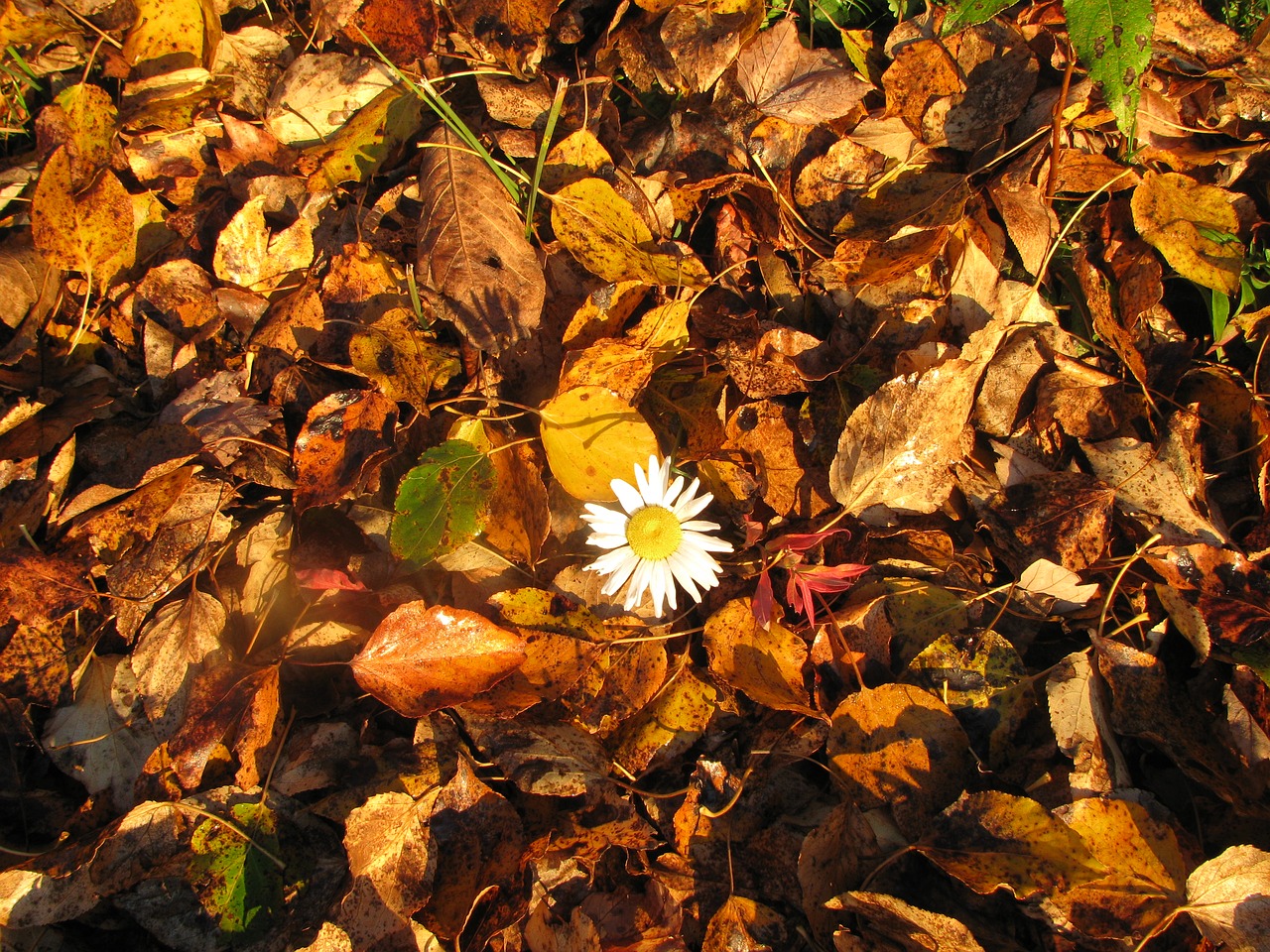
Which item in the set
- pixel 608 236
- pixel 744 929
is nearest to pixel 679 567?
pixel 744 929

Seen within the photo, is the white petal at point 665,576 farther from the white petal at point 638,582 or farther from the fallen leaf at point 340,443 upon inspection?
the fallen leaf at point 340,443

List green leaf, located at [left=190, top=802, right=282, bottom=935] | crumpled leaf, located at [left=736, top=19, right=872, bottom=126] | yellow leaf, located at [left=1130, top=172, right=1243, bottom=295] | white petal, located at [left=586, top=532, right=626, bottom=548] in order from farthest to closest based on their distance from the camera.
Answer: crumpled leaf, located at [left=736, top=19, right=872, bottom=126]
yellow leaf, located at [left=1130, top=172, right=1243, bottom=295]
white petal, located at [left=586, top=532, right=626, bottom=548]
green leaf, located at [left=190, top=802, right=282, bottom=935]

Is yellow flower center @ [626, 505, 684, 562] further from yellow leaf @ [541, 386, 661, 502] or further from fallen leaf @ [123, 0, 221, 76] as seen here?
fallen leaf @ [123, 0, 221, 76]

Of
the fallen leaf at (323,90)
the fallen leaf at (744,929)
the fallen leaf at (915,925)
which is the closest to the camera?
the fallen leaf at (915,925)

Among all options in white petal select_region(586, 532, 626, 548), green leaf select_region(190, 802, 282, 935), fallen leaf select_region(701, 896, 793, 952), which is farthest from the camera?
white petal select_region(586, 532, 626, 548)

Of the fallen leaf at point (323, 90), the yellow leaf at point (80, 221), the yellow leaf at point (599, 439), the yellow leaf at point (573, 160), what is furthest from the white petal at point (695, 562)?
the yellow leaf at point (80, 221)

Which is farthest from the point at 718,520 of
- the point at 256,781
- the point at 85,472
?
the point at 85,472

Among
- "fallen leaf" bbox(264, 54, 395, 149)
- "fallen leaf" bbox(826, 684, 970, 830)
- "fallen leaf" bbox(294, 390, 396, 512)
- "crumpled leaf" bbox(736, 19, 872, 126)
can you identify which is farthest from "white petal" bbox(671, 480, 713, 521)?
"fallen leaf" bbox(264, 54, 395, 149)
